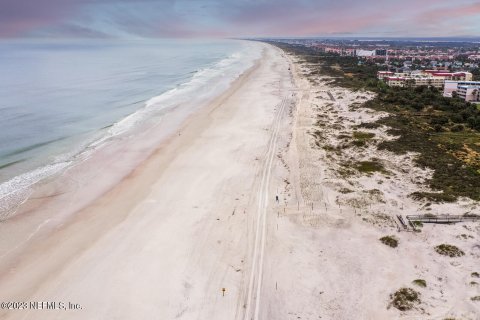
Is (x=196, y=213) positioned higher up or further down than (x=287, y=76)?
further down

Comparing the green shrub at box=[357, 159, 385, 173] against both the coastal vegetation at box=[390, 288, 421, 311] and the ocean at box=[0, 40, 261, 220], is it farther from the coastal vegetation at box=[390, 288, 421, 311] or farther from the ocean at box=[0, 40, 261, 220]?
the ocean at box=[0, 40, 261, 220]

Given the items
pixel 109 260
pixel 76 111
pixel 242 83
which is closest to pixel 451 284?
pixel 109 260

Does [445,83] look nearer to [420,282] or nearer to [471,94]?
[471,94]

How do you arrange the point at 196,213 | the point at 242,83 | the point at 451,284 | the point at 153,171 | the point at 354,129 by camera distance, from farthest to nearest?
the point at 242,83, the point at 354,129, the point at 153,171, the point at 196,213, the point at 451,284

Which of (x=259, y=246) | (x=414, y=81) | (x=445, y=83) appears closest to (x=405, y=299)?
(x=259, y=246)

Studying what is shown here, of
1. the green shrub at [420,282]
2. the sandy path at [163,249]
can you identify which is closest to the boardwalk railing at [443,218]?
the green shrub at [420,282]

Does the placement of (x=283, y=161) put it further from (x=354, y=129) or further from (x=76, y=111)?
(x=76, y=111)

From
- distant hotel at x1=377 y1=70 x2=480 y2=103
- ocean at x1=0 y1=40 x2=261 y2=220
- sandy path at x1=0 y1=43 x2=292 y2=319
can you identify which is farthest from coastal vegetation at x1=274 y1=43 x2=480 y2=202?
ocean at x1=0 y1=40 x2=261 y2=220
